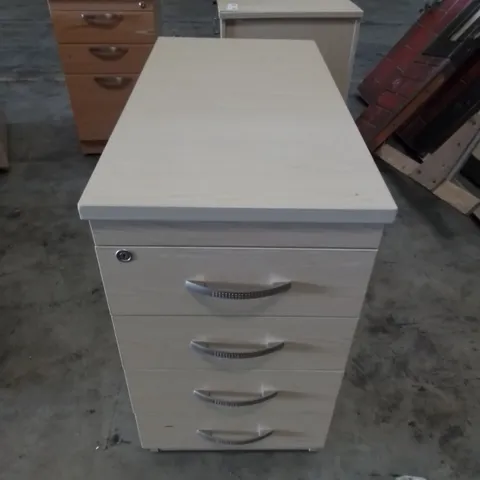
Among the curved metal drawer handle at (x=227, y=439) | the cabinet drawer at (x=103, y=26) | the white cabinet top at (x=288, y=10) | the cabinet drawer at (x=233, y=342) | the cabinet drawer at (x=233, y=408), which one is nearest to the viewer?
the cabinet drawer at (x=233, y=342)

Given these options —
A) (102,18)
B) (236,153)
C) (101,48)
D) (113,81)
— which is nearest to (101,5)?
(102,18)

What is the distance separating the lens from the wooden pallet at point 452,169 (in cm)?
191

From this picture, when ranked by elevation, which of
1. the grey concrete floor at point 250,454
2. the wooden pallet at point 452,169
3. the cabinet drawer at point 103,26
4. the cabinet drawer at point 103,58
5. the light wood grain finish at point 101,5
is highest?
the light wood grain finish at point 101,5

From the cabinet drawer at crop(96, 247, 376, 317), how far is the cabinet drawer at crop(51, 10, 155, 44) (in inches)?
59.7

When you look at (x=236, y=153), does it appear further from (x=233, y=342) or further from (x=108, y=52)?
(x=108, y=52)

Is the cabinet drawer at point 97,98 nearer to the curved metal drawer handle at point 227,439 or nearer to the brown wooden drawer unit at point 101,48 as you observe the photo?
the brown wooden drawer unit at point 101,48

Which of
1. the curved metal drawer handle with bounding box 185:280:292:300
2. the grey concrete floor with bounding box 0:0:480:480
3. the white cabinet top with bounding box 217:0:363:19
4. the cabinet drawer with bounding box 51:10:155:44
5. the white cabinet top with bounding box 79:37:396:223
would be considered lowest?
the grey concrete floor with bounding box 0:0:480:480

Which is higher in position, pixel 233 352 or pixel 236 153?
pixel 236 153

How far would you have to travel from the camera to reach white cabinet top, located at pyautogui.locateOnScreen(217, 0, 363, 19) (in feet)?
5.96

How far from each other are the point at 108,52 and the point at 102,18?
131 millimetres

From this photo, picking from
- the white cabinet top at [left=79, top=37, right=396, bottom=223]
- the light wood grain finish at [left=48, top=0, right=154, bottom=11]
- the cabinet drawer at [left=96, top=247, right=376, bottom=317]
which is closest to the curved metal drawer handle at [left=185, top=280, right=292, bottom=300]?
the cabinet drawer at [left=96, top=247, right=376, bottom=317]

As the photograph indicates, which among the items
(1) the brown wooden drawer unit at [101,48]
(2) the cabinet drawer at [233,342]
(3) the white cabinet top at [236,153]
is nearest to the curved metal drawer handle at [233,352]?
(2) the cabinet drawer at [233,342]

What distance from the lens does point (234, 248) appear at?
719mm

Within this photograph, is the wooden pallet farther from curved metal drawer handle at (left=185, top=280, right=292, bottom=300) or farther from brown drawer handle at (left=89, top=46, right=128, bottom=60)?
curved metal drawer handle at (left=185, top=280, right=292, bottom=300)
